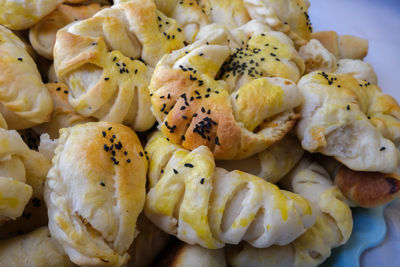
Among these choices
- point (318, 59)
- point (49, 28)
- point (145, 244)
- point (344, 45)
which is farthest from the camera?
point (344, 45)

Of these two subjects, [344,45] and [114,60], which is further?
[344,45]

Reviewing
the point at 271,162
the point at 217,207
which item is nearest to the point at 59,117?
the point at 217,207

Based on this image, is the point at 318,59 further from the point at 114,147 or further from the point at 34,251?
the point at 34,251

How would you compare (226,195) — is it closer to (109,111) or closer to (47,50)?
(109,111)

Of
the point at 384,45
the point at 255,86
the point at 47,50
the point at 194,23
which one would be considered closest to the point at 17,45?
the point at 47,50

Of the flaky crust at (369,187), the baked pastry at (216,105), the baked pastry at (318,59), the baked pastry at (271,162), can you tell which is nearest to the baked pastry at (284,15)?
the baked pastry at (318,59)

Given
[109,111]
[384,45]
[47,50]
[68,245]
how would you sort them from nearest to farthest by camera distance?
[68,245]
[109,111]
[47,50]
[384,45]

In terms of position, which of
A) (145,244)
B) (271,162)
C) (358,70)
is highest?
(358,70)
